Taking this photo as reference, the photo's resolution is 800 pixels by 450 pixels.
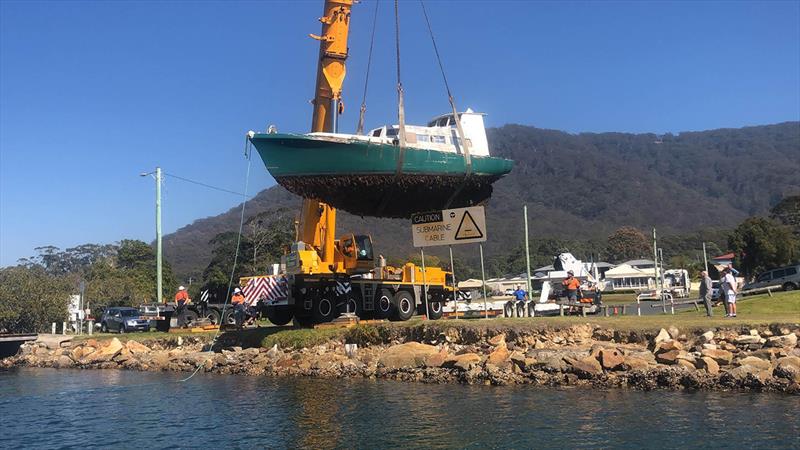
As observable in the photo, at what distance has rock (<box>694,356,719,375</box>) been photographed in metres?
15.3

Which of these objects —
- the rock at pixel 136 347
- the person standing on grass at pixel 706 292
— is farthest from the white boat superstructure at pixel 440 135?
the rock at pixel 136 347

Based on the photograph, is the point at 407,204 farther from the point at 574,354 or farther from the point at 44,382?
the point at 44,382

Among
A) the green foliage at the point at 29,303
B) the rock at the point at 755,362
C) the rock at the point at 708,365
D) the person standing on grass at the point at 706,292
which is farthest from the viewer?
the green foliage at the point at 29,303

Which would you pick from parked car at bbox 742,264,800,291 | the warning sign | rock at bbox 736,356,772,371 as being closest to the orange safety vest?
the warning sign

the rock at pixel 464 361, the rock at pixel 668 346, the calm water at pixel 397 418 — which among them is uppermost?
the rock at pixel 668 346

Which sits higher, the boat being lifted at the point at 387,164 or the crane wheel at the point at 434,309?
the boat being lifted at the point at 387,164

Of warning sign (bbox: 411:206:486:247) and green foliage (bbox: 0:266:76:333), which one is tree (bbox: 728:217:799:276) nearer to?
warning sign (bbox: 411:206:486:247)

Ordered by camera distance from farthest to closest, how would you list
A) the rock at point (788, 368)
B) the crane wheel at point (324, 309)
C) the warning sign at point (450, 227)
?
the crane wheel at point (324, 309) < the warning sign at point (450, 227) < the rock at point (788, 368)

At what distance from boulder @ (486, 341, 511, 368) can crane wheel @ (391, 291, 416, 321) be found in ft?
24.6

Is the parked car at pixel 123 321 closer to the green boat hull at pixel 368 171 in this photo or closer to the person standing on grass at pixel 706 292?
the green boat hull at pixel 368 171

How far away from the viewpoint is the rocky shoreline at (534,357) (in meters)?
15.4

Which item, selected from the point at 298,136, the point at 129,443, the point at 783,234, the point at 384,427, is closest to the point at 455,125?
the point at 298,136

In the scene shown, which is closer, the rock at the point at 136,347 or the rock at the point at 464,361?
the rock at the point at 464,361

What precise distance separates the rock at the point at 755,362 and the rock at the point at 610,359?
2.53 metres
